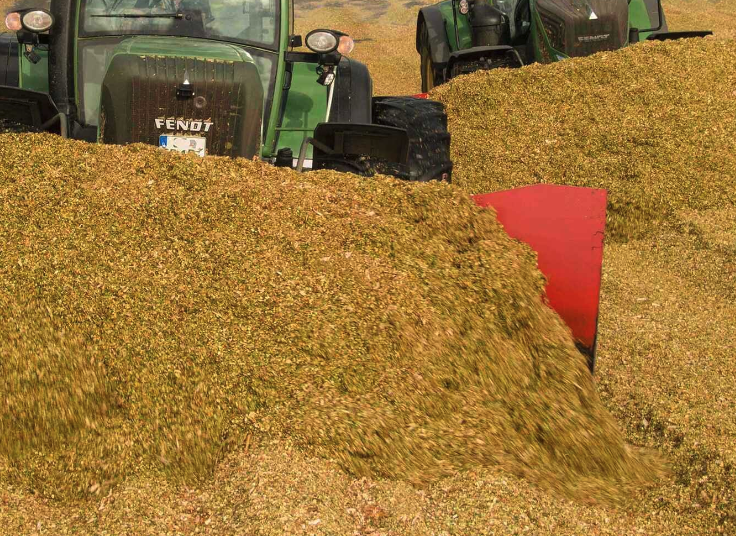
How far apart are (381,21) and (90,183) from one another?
53.5 ft

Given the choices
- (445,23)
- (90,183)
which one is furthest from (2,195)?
(445,23)

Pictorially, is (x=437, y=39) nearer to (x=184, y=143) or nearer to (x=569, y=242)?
(x=184, y=143)

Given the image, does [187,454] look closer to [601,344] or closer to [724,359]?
[601,344]

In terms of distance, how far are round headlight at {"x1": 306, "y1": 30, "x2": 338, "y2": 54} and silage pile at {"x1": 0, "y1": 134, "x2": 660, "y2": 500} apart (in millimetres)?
1372

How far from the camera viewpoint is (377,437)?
10.8 ft

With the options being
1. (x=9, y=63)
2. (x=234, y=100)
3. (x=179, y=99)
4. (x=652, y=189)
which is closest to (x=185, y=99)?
(x=179, y=99)

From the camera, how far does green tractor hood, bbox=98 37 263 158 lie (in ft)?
16.1

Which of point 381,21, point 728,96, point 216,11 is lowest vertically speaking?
point 381,21

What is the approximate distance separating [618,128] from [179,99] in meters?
3.27

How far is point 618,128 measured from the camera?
6.65m

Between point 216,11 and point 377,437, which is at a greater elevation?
point 216,11

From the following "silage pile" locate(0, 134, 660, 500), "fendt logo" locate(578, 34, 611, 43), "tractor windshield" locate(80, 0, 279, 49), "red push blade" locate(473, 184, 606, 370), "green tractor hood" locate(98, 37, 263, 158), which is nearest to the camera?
"silage pile" locate(0, 134, 660, 500)

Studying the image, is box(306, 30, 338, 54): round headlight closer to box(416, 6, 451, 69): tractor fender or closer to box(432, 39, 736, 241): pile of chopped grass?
box(432, 39, 736, 241): pile of chopped grass

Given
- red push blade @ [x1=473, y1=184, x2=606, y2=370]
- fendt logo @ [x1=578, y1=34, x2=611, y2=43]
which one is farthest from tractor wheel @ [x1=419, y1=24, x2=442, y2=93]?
red push blade @ [x1=473, y1=184, x2=606, y2=370]
